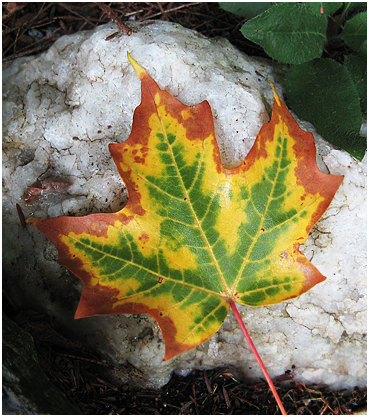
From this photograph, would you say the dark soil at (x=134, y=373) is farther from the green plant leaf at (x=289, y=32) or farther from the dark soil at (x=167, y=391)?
the green plant leaf at (x=289, y=32)

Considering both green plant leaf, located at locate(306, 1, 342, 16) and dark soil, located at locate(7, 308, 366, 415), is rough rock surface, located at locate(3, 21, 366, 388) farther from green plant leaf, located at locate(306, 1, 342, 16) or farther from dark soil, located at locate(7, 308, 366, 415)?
green plant leaf, located at locate(306, 1, 342, 16)

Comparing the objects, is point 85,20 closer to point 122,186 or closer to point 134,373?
point 122,186

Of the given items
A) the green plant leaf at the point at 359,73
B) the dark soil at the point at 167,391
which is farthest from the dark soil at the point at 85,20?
the dark soil at the point at 167,391

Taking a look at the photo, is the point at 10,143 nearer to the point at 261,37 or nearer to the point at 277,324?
the point at 261,37

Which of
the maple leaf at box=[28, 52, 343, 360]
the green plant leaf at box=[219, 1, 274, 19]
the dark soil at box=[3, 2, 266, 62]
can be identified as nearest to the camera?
the maple leaf at box=[28, 52, 343, 360]

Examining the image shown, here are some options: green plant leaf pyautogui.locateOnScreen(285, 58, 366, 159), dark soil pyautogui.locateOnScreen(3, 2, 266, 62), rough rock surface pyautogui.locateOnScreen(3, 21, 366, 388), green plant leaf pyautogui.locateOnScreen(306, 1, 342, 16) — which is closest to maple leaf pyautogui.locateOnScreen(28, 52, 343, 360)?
rough rock surface pyautogui.locateOnScreen(3, 21, 366, 388)

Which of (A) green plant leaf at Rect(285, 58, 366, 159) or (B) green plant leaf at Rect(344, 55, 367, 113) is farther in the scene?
(B) green plant leaf at Rect(344, 55, 367, 113)
